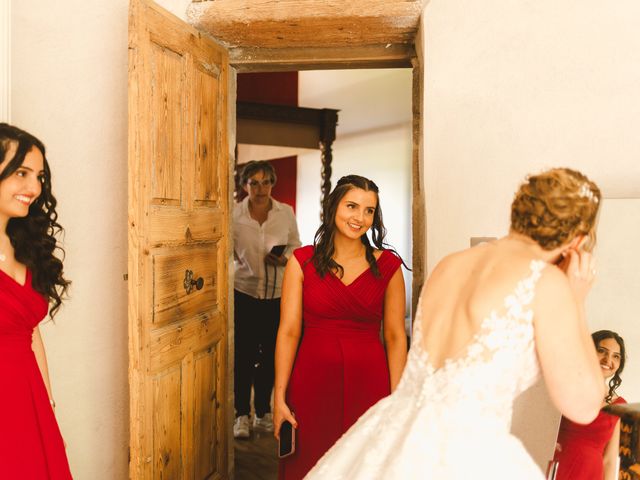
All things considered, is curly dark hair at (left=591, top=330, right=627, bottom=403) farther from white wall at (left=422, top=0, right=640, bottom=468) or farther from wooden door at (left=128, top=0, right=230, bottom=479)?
wooden door at (left=128, top=0, right=230, bottom=479)

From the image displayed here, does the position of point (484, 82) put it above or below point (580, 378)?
above

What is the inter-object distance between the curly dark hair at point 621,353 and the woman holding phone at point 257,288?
2425 millimetres

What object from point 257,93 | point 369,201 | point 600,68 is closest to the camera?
point 600,68

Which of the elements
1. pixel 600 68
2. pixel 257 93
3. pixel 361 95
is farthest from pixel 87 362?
pixel 361 95

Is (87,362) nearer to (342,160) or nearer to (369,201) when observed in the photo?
(369,201)

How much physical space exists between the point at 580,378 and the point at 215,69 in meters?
2.35

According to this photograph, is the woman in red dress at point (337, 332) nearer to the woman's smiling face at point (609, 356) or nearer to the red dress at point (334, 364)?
the red dress at point (334, 364)

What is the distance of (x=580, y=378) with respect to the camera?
1.38m

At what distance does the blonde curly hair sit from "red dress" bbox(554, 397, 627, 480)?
0.81 meters

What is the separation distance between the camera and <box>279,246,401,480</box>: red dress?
8.26 feet

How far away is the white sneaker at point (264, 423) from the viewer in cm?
436

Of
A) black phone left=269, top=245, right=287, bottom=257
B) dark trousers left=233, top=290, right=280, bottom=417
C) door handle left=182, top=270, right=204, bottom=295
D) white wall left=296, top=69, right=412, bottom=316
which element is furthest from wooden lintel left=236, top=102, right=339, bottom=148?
door handle left=182, top=270, right=204, bottom=295

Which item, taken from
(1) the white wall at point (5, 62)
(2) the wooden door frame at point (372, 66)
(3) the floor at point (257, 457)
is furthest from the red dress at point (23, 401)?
(3) the floor at point (257, 457)

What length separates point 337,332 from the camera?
256cm
